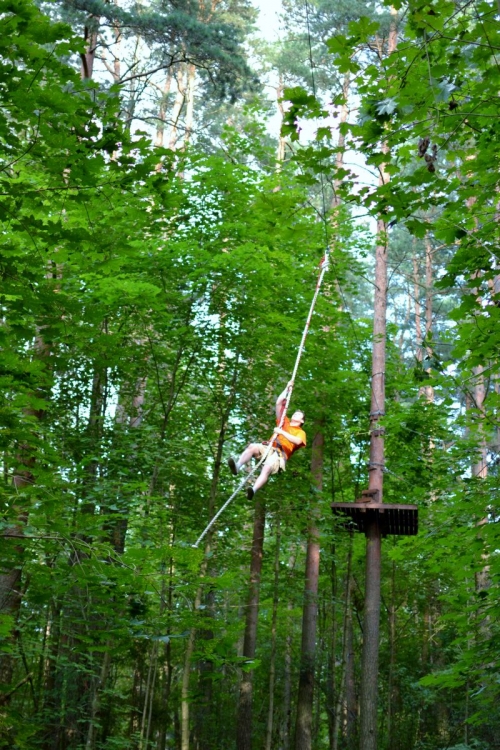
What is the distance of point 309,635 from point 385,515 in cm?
443

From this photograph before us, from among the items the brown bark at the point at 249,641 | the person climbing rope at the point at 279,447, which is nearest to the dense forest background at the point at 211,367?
the brown bark at the point at 249,641

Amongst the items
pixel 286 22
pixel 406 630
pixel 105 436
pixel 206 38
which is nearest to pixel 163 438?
pixel 105 436

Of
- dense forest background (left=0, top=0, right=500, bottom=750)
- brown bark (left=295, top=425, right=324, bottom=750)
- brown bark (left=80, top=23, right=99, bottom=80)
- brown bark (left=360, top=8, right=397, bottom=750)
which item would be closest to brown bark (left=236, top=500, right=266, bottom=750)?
dense forest background (left=0, top=0, right=500, bottom=750)

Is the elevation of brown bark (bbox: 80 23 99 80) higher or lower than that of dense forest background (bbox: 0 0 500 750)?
higher

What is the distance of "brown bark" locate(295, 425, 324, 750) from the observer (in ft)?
48.1

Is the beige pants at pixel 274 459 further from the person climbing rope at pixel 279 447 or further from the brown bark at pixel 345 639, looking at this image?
the brown bark at pixel 345 639

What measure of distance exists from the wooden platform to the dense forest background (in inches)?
15.2

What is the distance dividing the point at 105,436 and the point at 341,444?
20.7ft

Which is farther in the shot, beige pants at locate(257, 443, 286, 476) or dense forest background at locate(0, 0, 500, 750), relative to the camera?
beige pants at locate(257, 443, 286, 476)

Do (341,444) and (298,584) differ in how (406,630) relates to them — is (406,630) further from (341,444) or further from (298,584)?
(341,444)

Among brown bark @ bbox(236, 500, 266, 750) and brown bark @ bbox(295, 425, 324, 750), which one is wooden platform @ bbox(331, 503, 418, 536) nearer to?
brown bark @ bbox(295, 425, 324, 750)

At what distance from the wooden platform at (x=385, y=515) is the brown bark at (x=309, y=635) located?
1.74 metres

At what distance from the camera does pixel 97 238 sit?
541 centimetres

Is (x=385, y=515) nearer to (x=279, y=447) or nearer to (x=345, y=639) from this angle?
(x=279, y=447)
